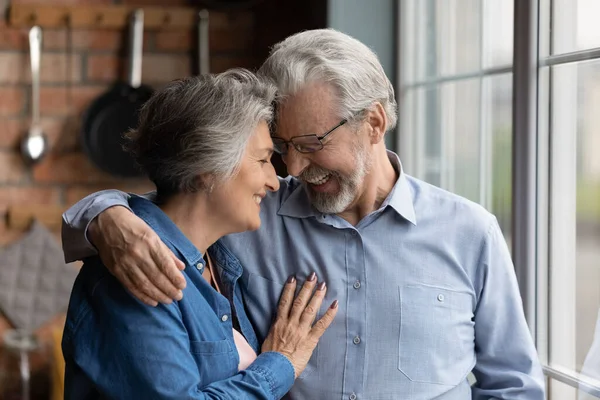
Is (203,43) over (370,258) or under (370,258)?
over

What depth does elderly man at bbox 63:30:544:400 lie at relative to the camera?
5.12ft

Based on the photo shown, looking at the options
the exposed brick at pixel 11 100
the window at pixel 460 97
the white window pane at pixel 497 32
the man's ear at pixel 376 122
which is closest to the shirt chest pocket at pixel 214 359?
the man's ear at pixel 376 122

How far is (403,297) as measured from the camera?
5.26ft

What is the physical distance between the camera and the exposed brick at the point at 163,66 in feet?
10.6

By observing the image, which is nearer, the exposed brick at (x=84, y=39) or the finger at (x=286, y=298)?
the finger at (x=286, y=298)

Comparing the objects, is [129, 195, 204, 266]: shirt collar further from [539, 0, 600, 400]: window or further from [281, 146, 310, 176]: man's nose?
[539, 0, 600, 400]: window

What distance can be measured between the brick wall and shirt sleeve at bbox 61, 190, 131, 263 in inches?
68.8

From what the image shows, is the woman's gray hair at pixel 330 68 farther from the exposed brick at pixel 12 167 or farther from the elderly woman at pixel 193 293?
the exposed brick at pixel 12 167

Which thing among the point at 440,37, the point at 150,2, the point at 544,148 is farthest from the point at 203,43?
the point at 544,148

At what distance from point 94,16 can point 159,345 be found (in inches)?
83.3

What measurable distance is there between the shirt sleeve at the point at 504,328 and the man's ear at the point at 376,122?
0.29m

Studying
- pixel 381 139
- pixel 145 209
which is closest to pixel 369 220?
pixel 381 139

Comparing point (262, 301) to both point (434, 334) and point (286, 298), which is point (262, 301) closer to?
point (286, 298)

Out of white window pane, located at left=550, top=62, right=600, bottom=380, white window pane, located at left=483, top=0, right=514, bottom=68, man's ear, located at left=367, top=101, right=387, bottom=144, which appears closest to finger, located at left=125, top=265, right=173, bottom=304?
man's ear, located at left=367, top=101, right=387, bottom=144
